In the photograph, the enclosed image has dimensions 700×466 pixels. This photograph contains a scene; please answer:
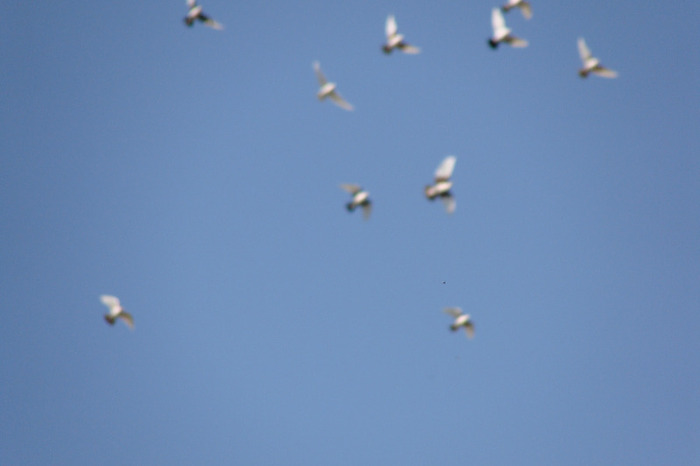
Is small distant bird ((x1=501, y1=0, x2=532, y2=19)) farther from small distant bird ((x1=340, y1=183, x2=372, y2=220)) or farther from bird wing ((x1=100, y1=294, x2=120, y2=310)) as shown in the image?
bird wing ((x1=100, y1=294, x2=120, y2=310))

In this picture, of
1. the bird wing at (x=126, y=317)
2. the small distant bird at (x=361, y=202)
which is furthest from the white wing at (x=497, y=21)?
the bird wing at (x=126, y=317)

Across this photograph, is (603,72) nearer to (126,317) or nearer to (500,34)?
(500,34)

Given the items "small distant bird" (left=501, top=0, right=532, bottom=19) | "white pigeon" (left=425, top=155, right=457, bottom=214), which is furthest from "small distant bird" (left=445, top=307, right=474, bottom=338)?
"small distant bird" (left=501, top=0, right=532, bottom=19)

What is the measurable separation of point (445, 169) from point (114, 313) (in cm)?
1443

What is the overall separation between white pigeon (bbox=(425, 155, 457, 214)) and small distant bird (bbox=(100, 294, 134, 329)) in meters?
12.9

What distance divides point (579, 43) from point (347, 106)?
32.3 feet

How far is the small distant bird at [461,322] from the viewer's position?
2980cm

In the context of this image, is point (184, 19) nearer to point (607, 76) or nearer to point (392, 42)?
point (392, 42)

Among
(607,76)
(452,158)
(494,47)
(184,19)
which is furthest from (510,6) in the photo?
(184,19)

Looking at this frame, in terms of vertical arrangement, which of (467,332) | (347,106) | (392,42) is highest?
(392,42)

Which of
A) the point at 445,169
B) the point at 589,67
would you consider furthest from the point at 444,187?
the point at 589,67

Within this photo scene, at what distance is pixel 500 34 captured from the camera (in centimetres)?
2936

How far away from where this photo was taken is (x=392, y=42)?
29703 mm

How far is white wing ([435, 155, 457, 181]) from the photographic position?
89.4 ft
